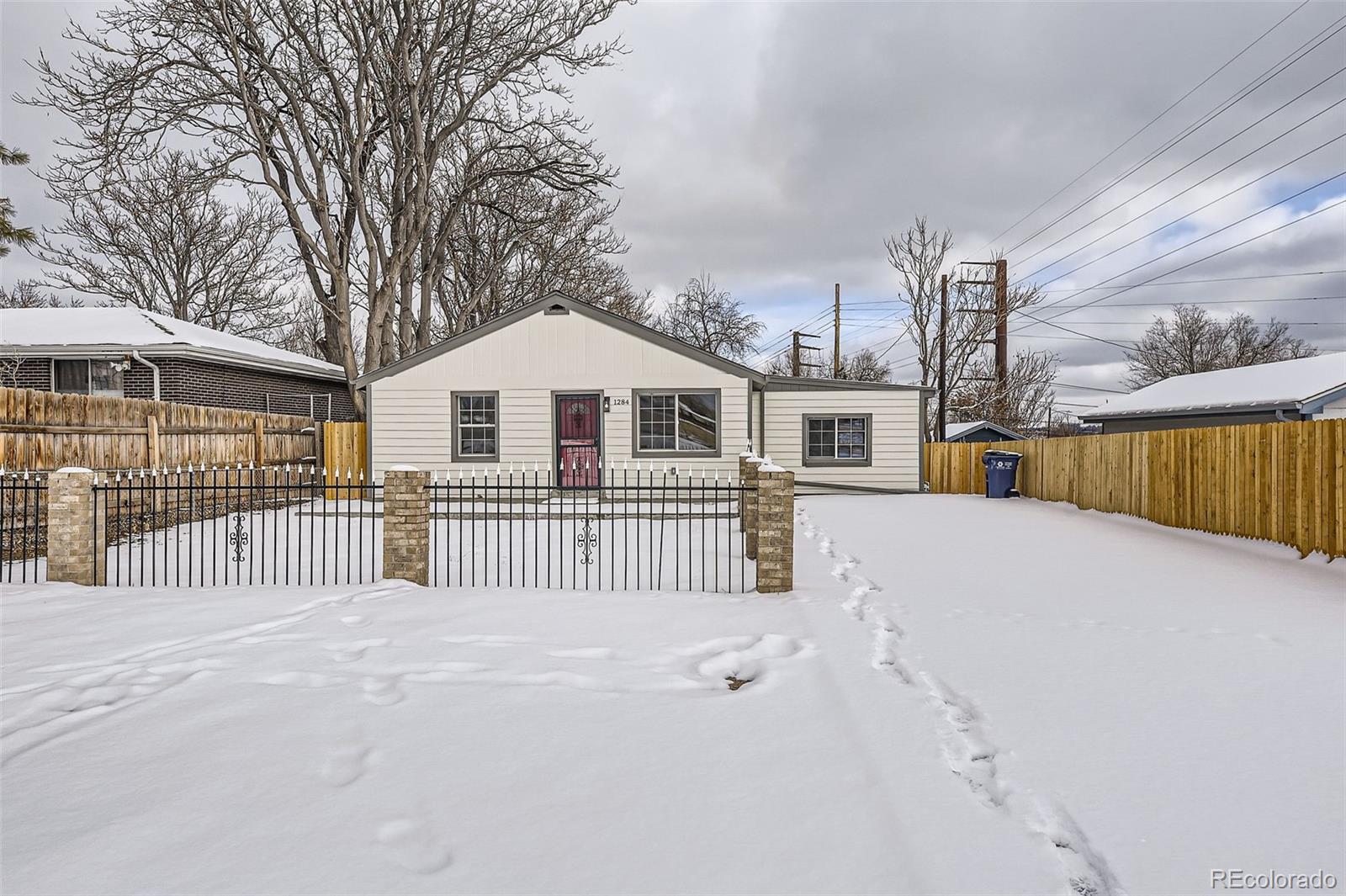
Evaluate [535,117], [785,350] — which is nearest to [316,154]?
[535,117]

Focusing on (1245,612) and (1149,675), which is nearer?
(1149,675)

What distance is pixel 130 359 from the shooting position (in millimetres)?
16719

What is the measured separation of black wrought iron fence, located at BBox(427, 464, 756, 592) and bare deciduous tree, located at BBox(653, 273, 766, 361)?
21.7 meters

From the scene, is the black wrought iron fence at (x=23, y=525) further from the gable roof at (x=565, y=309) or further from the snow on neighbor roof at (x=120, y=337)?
the snow on neighbor roof at (x=120, y=337)

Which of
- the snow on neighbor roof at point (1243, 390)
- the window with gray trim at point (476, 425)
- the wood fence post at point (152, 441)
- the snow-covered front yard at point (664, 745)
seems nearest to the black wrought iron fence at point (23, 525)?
the wood fence post at point (152, 441)

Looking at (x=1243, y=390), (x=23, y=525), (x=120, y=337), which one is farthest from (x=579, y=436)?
(x=1243, y=390)

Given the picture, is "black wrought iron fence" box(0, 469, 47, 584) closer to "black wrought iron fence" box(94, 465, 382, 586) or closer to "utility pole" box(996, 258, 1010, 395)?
"black wrought iron fence" box(94, 465, 382, 586)

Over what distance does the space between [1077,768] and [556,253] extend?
2656 cm

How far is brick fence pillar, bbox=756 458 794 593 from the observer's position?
6477 millimetres

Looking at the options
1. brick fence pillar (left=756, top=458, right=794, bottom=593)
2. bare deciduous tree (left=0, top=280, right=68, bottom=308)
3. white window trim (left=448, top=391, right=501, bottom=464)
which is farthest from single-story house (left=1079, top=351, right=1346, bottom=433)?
bare deciduous tree (left=0, top=280, right=68, bottom=308)

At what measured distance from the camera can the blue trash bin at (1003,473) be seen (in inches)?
710

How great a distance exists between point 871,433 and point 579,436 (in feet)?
24.6

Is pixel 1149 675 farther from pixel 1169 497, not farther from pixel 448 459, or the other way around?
pixel 448 459

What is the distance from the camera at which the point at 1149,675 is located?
448 cm
